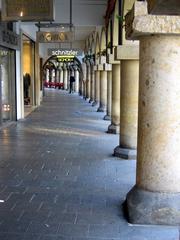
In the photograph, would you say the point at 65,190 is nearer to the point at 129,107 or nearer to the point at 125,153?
the point at 125,153

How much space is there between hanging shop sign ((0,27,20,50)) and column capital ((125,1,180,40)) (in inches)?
309

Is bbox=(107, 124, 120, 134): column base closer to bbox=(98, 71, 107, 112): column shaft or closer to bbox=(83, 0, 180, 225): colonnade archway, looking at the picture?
bbox=(98, 71, 107, 112): column shaft

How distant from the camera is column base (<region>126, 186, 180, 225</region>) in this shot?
182 inches

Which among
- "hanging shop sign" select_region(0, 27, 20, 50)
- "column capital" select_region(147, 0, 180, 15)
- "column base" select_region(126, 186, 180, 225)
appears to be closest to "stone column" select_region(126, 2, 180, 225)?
"column base" select_region(126, 186, 180, 225)

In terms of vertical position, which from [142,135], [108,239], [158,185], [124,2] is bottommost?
[108,239]

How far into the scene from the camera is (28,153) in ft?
28.5

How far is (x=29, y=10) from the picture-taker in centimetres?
843

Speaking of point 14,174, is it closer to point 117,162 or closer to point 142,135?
point 117,162

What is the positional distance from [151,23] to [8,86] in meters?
9.64

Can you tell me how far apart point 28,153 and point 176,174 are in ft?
14.8

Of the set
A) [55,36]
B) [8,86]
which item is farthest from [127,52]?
[8,86]

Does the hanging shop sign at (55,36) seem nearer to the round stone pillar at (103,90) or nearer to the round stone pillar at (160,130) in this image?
the round stone pillar at (103,90)

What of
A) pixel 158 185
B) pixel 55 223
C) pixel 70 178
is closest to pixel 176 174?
pixel 158 185

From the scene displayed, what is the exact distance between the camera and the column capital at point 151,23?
4410 millimetres
